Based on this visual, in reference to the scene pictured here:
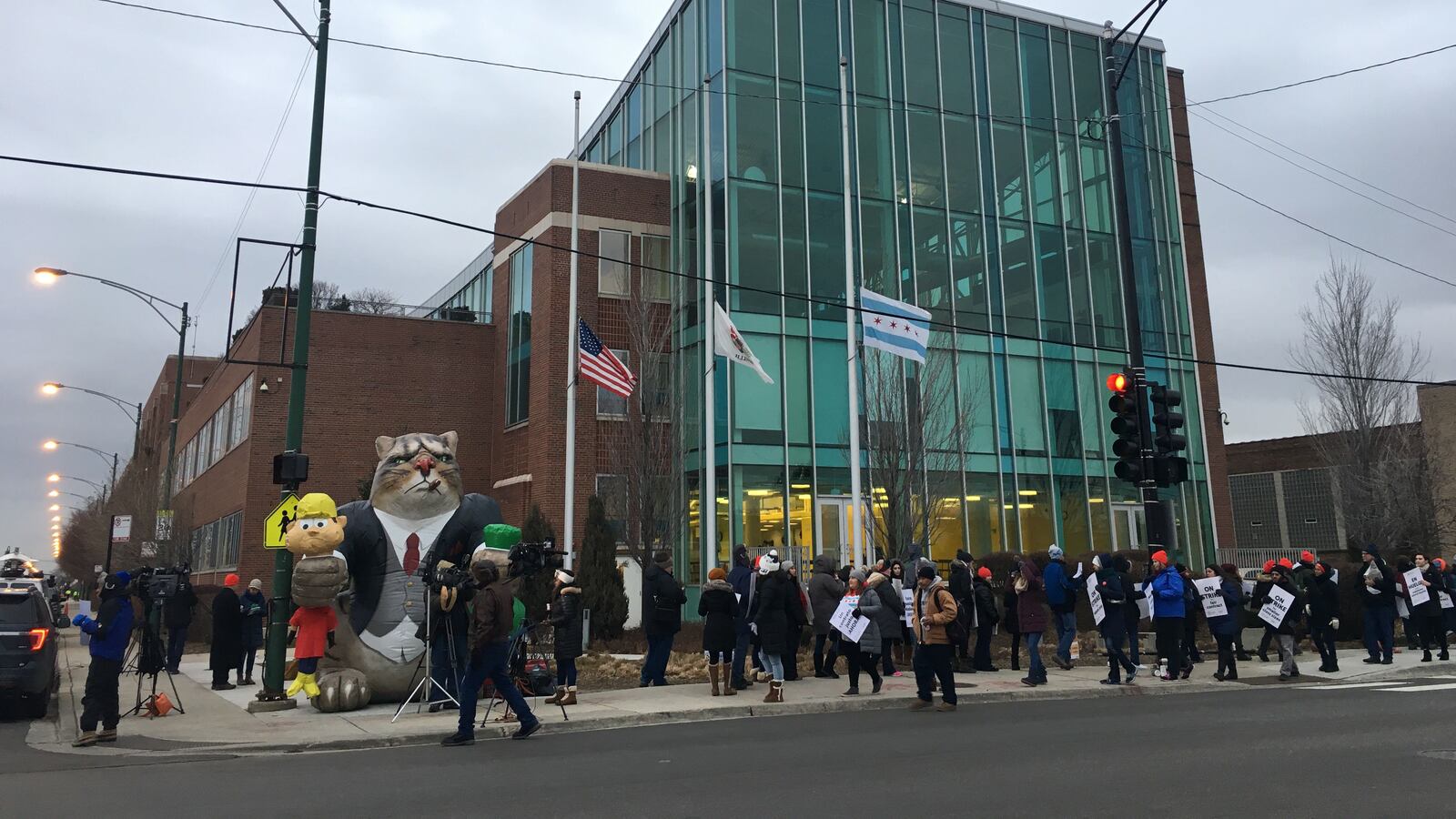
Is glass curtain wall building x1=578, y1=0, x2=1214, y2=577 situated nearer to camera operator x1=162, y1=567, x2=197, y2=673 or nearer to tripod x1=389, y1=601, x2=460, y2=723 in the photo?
camera operator x1=162, y1=567, x2=197, y2=673

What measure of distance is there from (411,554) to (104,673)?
330cm

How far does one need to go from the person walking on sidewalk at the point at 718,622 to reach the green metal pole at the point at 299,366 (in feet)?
16.5

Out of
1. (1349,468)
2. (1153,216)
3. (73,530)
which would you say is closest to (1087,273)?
(1153,216)

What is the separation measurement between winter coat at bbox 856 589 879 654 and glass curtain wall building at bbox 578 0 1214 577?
10.5 m

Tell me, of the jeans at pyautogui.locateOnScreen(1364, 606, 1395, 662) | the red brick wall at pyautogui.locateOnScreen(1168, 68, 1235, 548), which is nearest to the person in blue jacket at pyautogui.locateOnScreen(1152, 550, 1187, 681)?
the jeans at pyautogui.locateOnScreen(1364, 606, 1395, 662)

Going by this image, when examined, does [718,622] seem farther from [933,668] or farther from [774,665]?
[933,668]

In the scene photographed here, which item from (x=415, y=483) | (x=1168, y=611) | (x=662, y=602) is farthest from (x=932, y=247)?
(x=415, y=483)

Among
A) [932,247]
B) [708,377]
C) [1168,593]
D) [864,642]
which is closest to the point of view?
[864,642]

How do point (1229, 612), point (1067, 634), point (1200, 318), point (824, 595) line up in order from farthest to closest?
point (1200, 318)
point (1067, 634)
point (1229, 612)
point (824, 595)

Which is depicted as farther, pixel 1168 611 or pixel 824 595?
pixel 824 595

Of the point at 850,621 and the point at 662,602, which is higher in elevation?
the point at 662,602

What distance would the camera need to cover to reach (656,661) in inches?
554

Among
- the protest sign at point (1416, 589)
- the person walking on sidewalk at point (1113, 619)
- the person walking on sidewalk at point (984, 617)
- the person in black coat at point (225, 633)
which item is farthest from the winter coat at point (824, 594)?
the protest sign at point (1416, 589)

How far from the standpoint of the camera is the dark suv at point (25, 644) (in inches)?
470
